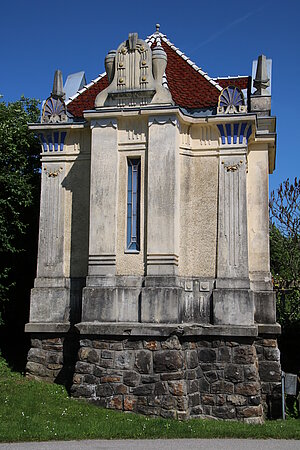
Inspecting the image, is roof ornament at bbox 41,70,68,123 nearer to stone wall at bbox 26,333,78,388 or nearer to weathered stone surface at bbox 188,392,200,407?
stone wall at bbox 26,333,78,388

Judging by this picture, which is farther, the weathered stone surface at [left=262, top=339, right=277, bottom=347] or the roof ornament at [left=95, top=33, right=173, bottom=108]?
the roof ornament at [left=95, top=33, right=173, bottom=108]

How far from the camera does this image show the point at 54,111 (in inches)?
540

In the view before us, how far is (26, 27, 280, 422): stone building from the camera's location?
11.5 m

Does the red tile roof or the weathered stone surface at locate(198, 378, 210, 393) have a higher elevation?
the red tile roof

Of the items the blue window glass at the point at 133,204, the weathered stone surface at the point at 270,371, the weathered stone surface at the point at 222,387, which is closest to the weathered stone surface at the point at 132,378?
the weathered stone surface at the point at 222,387

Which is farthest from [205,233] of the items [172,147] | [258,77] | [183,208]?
[258,77]

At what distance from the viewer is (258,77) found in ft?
46.5

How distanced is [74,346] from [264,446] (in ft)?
15.7

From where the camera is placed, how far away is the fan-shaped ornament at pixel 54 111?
1363cm

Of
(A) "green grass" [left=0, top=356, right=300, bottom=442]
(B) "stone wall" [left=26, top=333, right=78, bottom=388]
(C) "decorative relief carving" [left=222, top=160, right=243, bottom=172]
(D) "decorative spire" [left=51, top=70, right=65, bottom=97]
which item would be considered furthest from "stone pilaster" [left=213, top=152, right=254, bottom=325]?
(D) "decorative spire" [left=51, top=70, right=65, bottom=97]

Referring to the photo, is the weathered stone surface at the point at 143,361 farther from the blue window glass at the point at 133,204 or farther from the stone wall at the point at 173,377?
the blue window glass at the point at 133,204

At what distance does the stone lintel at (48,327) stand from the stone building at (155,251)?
0.08 feet

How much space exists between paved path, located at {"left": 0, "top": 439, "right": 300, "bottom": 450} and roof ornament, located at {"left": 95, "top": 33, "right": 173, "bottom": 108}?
6.81 meters

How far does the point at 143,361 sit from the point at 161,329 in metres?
0.71
